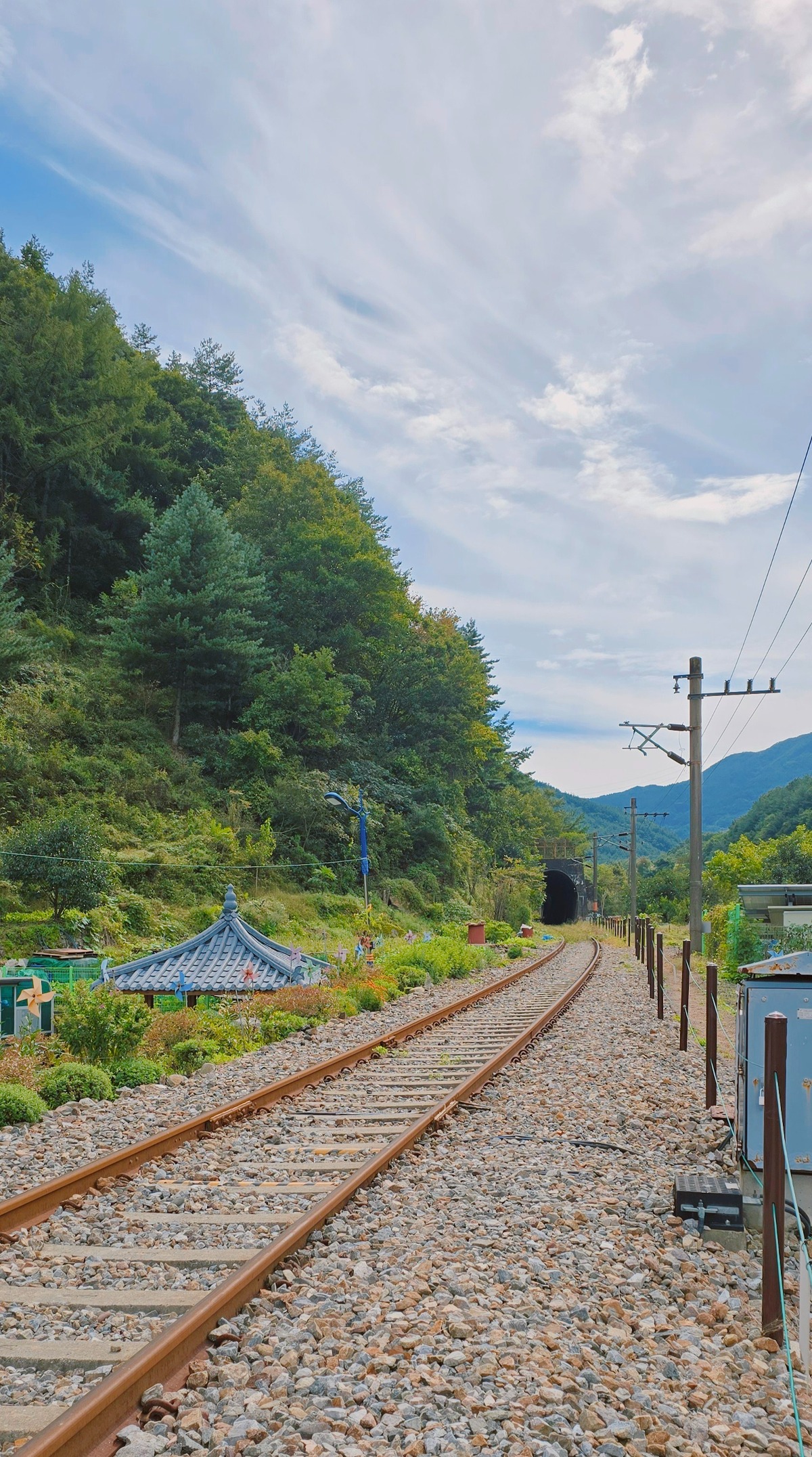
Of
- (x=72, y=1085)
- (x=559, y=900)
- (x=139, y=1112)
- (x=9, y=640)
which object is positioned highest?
(x=9, y=640)

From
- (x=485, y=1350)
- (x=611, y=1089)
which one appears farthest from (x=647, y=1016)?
(x=485, y=1350)

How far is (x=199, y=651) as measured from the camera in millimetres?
35188

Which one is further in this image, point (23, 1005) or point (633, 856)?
point (633, 856)

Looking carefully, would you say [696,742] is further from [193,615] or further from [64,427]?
[64,427]

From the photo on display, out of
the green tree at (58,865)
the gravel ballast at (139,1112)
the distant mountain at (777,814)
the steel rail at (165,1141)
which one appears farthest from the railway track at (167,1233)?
the distant mountain at (777,814)

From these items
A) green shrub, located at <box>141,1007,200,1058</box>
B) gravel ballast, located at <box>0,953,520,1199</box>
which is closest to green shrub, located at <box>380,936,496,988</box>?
gravel ballast, located at <box>0,953,520,1199</box>

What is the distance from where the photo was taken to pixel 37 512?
137ft

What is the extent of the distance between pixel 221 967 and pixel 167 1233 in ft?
33.0

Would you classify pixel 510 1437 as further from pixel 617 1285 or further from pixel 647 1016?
pixel 647 1016

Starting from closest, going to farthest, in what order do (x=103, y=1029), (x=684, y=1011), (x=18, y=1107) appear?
(x=18, y=1107) < (x=103, y=1029) < (x=684, y=1011)

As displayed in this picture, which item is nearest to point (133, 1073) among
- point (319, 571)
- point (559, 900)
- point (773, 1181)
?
point (773, 1181)

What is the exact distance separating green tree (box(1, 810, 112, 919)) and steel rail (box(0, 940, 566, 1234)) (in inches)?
445

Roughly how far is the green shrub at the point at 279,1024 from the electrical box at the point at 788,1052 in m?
7.55

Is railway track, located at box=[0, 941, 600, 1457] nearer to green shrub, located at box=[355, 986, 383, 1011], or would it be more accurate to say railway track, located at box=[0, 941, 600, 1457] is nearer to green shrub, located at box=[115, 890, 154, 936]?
green shrub, located at box=[355, 986, 383, 1011]
